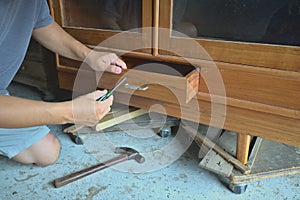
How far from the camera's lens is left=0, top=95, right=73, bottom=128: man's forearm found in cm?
58

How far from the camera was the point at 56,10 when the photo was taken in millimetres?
927

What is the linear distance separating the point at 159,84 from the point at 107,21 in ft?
0.93

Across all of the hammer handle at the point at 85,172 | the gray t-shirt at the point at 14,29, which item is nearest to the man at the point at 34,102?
the gray t-shirt at the point at 14,29

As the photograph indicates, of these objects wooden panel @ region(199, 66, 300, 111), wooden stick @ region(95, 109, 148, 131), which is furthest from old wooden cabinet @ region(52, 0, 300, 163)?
wooden stick @ region(95, 109, 148, 131)

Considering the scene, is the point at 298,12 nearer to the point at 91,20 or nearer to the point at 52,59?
the point at 91,20

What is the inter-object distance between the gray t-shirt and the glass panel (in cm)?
42

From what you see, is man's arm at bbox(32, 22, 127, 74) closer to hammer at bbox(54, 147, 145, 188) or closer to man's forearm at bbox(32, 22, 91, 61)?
man's forearm at bbox(32, 22, 91, 61)

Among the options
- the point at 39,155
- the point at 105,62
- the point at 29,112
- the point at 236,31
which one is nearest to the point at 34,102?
the point at 29,112

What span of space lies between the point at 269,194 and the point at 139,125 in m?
0.50

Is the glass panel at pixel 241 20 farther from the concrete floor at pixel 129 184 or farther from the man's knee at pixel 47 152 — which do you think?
the man's knee at pixel 47 152

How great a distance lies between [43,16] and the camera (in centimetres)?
88

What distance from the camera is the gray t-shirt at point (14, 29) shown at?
745 millimetres

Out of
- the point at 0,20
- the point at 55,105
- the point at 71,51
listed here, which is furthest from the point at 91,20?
the point at 55,105

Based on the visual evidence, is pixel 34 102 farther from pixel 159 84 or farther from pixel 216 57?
pixel 216 57
